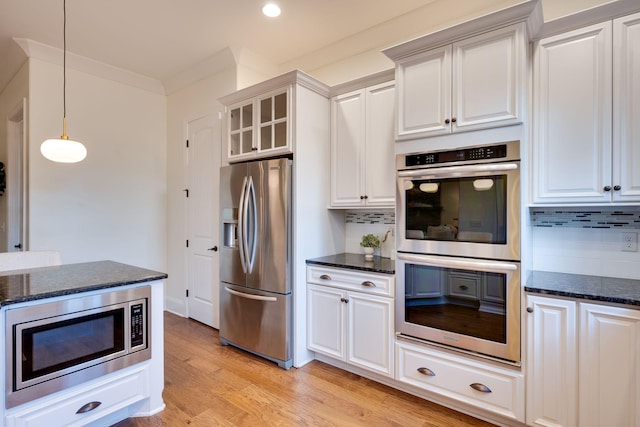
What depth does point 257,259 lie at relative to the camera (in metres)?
2.93

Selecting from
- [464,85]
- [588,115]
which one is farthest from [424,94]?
[588,115]

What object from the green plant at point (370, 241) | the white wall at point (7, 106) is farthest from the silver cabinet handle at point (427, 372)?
the white wall at point (7, 106)

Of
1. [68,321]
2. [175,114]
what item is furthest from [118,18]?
[68,321]

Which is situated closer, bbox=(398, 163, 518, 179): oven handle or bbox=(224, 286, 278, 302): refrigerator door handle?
bbox=(398, 163, 518, 179): oven handle

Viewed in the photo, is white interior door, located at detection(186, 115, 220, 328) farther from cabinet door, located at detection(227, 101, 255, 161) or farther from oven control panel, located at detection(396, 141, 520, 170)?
oven control panel, located at detection(396, 141, 520, 170)

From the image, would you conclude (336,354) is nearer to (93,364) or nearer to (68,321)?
(93,364)

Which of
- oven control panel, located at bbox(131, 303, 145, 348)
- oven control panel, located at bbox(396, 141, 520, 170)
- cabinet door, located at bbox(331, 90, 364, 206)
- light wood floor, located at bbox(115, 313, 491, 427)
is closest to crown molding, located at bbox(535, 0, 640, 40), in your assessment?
oven control panel, located at bbox(396, 141, 520, 170)

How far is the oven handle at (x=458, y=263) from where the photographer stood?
6.45 ft

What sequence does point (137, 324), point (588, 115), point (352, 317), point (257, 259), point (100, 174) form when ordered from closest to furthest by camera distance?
point (588, 115)
point (137, 324)
point (352, 317)
point (257, 259)
point (100, 174)

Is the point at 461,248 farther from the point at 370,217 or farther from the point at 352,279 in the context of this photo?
the point at 370,217

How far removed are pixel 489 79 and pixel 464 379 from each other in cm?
189

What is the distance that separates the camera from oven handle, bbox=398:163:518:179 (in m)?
1.96

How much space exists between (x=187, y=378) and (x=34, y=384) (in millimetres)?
1143

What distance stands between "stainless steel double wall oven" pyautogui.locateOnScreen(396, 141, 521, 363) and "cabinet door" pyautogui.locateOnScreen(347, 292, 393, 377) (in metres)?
0.12
